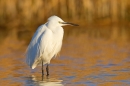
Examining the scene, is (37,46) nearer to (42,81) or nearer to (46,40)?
(46,40)

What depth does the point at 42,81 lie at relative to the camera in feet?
29.4

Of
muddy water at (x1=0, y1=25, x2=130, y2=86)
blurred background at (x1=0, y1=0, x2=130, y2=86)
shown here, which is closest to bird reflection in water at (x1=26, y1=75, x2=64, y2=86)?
muddy water at (x1=0, y1=25, x2=130, y2=86)

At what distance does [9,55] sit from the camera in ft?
43.1

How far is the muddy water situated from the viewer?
8.81 meters

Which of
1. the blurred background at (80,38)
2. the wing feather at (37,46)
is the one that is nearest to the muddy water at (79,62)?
the blurred background at (80,38)

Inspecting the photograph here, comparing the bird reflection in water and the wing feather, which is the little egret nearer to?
the wing feather

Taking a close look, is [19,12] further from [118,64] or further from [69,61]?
[118,64]

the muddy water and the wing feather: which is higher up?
the wing feather

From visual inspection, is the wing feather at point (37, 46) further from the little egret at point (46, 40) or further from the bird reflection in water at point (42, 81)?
the bird reflection in water at point (42, 81)

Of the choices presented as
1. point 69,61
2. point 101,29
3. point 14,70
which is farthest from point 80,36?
point 14,70

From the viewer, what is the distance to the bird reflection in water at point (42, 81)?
8.59 m

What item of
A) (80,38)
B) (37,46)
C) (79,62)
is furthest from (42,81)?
(80,38)

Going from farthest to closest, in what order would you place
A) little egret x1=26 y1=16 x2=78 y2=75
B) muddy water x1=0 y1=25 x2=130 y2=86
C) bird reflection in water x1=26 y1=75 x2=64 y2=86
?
little egret x1=26 y1=16 x2=78 y2=75 < muddy water x1=0 y1=25 x2=130 y2=86 < bird reflection in water x1=26 y1=75 x2=64 y2=86

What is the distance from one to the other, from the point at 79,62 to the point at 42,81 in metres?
2.53
